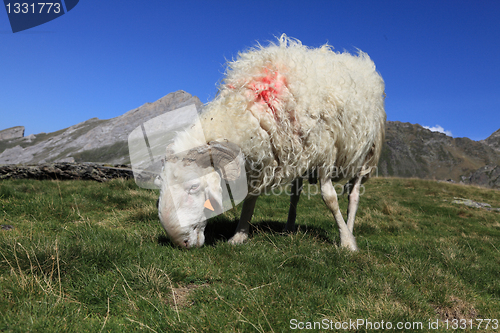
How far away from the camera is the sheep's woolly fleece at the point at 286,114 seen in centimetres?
361

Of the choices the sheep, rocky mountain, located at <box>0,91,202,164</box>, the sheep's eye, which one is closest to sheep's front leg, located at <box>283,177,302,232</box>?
the sheep

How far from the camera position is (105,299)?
2.38 metres

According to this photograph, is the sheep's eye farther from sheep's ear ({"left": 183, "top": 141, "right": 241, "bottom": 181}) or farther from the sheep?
sheep's ear ({"left": 183, "top": 141, "right": 241, "bottom": 181})

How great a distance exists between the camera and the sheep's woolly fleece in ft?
11.9

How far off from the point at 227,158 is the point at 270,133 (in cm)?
71

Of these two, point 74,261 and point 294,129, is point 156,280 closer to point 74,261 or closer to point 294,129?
point 74,261

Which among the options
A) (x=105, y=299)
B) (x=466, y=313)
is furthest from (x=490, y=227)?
(x=105, y=299)

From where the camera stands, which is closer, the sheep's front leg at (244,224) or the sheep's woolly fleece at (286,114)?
the sheep's woolly fleece at (286,114)

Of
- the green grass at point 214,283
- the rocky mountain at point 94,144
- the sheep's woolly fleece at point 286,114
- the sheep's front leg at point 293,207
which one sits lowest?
the green grass at point 214,283

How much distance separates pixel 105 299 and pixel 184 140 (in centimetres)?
180

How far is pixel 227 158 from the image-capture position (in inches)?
133

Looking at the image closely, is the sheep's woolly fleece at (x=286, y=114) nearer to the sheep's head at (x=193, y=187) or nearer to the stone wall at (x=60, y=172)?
the sheep's head at (x=193, y=187)

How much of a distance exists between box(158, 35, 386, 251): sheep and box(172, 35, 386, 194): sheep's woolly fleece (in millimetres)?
13

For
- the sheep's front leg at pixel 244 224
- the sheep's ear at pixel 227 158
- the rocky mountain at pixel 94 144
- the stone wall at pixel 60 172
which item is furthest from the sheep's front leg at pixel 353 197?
the rocky mountain at pixel 94 144
